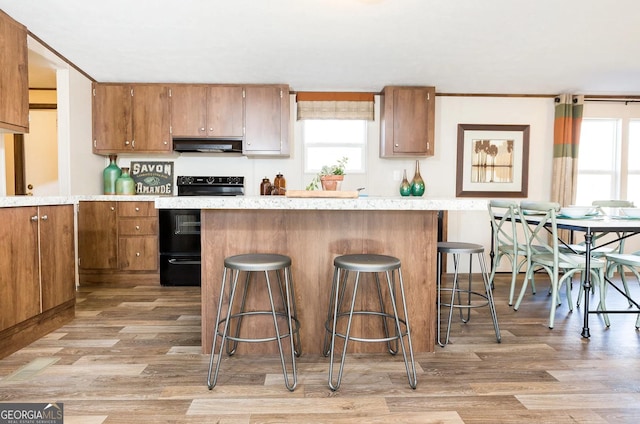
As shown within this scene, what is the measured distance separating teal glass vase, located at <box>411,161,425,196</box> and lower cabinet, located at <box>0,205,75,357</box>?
336 cm

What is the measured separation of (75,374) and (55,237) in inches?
44.0

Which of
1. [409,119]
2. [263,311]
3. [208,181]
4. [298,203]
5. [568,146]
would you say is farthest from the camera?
[568,146]

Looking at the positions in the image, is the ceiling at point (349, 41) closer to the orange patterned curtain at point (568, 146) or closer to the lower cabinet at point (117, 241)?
the orange patterned curtain at point (568, 146)

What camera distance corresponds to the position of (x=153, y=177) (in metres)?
4.79

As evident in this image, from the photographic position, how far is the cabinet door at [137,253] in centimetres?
419

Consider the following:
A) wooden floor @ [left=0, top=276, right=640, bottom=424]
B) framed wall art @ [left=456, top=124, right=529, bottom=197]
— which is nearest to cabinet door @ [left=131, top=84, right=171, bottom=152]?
wooden floor @ [left=0, top=276, right=640, bottom=424]

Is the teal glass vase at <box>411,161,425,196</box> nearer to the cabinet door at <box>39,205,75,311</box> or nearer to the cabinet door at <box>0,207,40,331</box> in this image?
the cabinet door at <box>39,205,75,311</box>

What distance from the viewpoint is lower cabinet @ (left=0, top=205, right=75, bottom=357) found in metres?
2.27

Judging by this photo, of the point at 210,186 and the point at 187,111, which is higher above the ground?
the point at 187,111

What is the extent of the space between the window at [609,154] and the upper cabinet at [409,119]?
210cm

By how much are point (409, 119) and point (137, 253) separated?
339cm

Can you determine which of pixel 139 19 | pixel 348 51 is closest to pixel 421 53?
pixel 348 51

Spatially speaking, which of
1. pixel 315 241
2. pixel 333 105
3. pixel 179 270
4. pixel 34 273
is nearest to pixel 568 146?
pixel 333 105

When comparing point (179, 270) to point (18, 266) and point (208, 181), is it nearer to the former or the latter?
point (208, 181)
